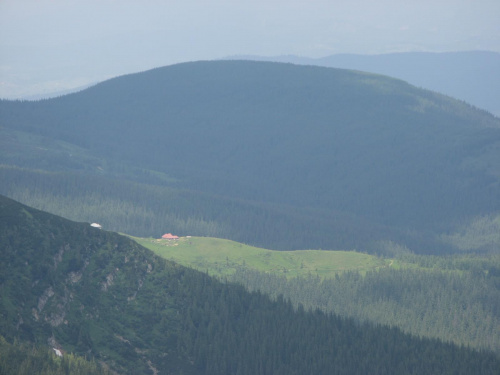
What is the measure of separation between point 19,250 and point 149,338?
28.9 metres

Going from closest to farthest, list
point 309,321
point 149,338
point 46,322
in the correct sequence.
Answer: point 46,322 → point 149,338 → point 309,321

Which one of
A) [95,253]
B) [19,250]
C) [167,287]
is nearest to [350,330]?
[167,287]

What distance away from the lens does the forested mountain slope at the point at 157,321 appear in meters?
168

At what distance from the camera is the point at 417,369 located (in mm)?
170625

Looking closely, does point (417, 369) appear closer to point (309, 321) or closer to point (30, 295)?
point (309, 321)

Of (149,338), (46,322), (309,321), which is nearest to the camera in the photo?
(46,322)

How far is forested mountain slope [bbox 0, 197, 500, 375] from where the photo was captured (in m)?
168

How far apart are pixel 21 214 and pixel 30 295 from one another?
78.6ft

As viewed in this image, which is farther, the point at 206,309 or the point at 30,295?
the point at 206,309

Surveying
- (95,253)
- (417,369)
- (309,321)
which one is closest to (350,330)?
(309,321)

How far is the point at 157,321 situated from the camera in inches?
7200

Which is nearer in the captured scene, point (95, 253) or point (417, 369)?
point (417, 369)

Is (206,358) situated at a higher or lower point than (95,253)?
lower

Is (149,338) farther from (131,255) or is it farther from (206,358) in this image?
(131,255)
